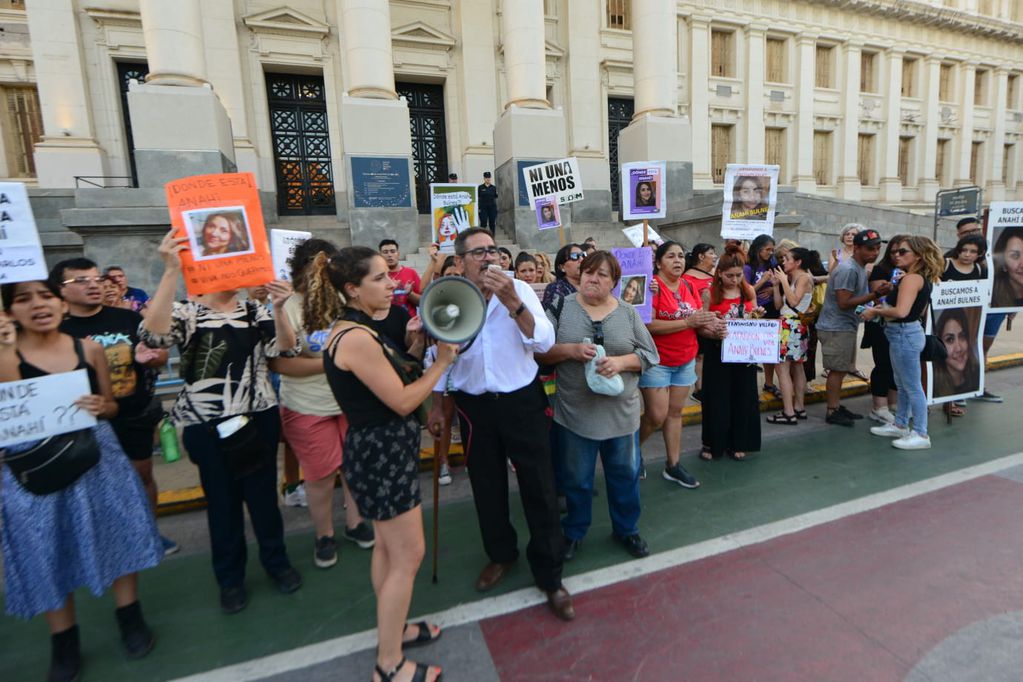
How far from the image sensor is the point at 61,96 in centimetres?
1227

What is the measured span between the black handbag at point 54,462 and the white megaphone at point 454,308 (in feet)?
5.90

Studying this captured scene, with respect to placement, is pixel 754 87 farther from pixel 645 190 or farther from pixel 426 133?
pixel 645 190

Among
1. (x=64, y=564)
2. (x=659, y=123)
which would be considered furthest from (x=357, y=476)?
(x=659, y=123)

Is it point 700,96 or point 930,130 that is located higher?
point 700,96

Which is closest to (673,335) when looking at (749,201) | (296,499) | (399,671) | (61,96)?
(749,201)

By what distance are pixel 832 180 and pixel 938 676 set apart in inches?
1029

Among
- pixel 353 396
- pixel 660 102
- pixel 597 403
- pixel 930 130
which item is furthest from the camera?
pixel 930 130

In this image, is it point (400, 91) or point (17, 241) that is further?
point (400, 91)

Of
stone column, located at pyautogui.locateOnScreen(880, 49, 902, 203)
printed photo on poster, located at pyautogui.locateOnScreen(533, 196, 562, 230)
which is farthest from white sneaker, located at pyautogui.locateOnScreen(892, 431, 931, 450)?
stone column, located at pyautogui.locateOnScreen(880, 49, 902, 203)

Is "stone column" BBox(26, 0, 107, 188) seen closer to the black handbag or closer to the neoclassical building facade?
the neoclassical building facade

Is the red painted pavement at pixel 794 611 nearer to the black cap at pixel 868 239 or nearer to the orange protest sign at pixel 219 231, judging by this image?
the orange protest sign at pixel 219 231

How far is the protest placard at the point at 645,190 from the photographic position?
621cm

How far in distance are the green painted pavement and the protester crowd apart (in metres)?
0.12

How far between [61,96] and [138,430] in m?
13.8
